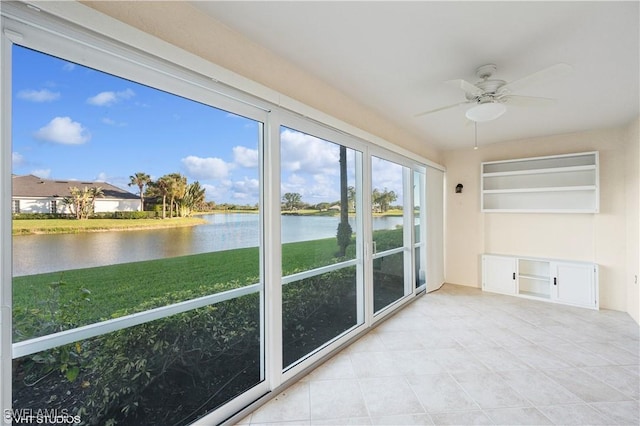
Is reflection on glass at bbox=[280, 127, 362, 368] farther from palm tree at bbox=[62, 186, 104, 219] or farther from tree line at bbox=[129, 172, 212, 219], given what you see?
palm tree at bbox=[62, 186, 104, 219]

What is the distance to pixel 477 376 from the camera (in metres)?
2.32

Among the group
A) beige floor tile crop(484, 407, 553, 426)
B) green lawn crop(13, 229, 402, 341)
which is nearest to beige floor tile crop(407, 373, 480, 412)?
beige floor tile crop(484, 407, 553, 426)

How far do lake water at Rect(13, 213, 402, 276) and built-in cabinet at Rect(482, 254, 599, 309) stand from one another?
3.97 meters

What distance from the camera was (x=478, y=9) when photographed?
5.19ft

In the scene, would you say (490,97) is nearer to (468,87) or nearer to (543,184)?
(468,87)

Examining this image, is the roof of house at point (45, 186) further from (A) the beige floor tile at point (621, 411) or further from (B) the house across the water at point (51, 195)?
(A) the beige floor tile at point (621, 411)

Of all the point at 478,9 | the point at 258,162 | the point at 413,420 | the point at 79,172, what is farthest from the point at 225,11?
the point at 413,420

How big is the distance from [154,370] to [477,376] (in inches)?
96.3

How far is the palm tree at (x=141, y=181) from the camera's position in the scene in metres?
1.46

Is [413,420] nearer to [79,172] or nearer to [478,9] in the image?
[79,172]

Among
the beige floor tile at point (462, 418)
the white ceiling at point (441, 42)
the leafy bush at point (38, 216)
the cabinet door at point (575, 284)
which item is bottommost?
the beige floor tile at point (462, 418)

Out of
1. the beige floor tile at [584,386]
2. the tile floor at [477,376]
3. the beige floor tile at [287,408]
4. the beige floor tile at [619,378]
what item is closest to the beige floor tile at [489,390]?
the tile floor at [477,376]

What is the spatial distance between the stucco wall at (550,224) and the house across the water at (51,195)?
527cm

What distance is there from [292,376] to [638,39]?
348 centimetres
